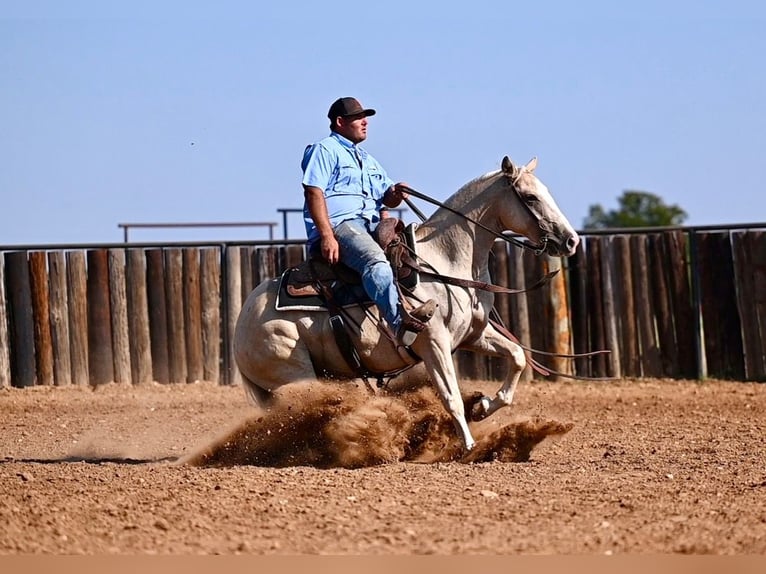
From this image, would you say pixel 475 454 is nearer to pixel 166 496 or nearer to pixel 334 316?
pixel 334 316

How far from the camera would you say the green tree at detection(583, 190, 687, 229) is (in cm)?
5816

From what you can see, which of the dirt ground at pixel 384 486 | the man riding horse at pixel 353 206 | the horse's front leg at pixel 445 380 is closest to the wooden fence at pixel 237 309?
the dirt ground at pixel 384 486

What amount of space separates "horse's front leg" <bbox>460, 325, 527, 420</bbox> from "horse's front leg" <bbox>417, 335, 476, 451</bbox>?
1.27ft

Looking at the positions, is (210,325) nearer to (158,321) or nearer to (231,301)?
(231,301)

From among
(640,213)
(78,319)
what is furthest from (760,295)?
(640,213)

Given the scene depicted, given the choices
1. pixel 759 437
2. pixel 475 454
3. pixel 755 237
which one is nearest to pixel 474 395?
pixel 475 454

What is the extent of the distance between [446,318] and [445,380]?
1.42 feet

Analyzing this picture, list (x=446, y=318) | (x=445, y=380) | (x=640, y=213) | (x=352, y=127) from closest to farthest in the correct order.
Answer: (x=445, y=380)
(x=446, y=318)
(x=352, y=127)
(x=640, y=213)

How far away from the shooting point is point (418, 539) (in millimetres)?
5238

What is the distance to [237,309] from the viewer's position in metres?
14.4

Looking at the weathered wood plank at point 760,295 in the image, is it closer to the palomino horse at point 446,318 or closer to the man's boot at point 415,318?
the palomino horse at point 446,318

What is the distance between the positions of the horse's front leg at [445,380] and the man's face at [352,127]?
163 centimetres

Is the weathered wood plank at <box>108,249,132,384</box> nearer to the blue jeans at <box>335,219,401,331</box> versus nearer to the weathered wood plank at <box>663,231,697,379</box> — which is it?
the weathered wood plank at <box>663,231,697,379</box>

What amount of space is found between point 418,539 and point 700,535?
1248mm
